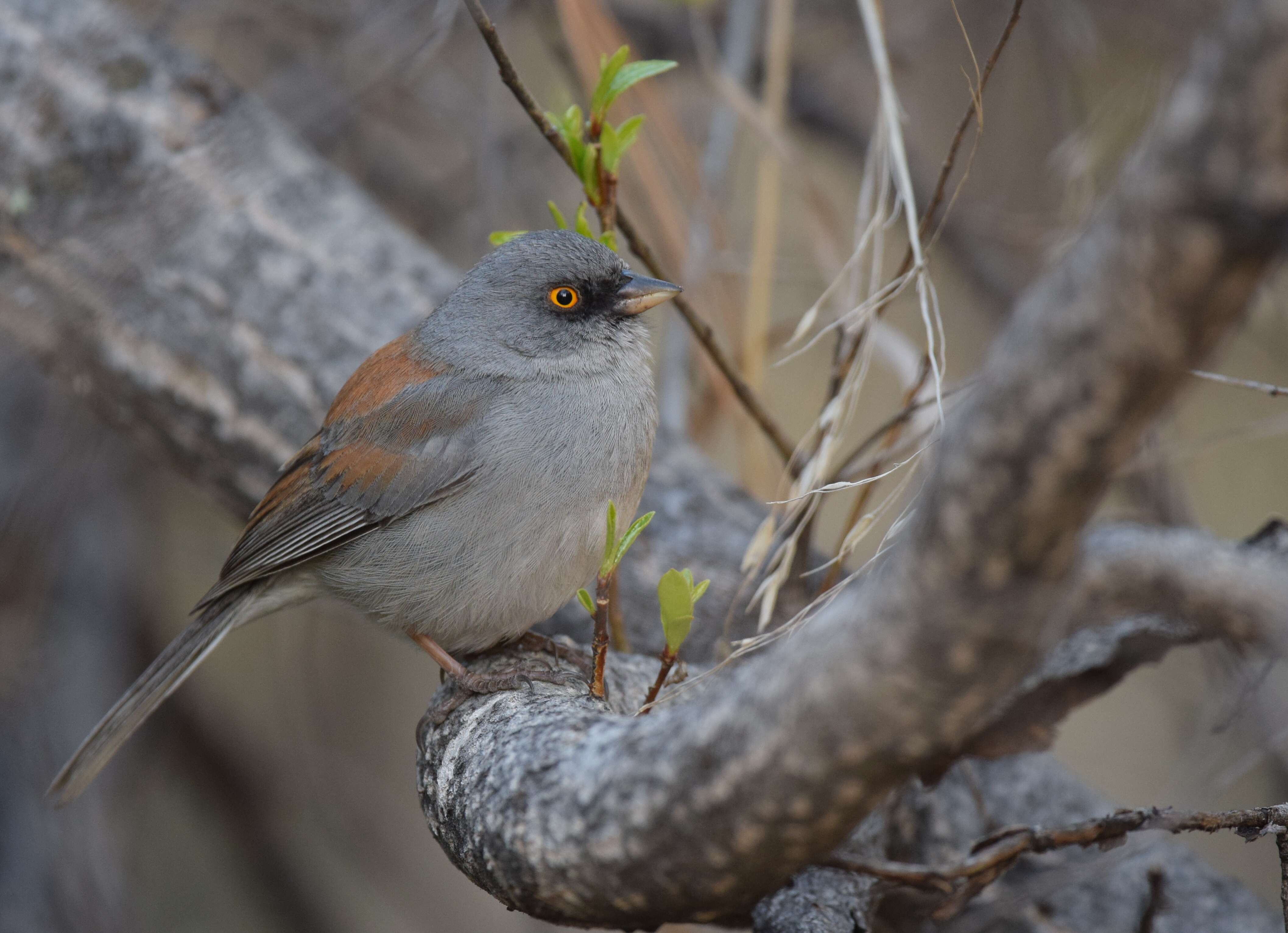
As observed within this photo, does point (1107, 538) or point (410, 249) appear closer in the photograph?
point (1107, 538)

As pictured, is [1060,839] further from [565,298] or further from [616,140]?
[565,298]

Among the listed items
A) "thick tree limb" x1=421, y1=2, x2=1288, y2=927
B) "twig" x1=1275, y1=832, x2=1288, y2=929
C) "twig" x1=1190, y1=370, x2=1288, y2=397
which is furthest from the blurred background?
"thick tree limb" x1=421, y1=2, x2=1288, y2=927

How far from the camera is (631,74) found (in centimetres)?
200

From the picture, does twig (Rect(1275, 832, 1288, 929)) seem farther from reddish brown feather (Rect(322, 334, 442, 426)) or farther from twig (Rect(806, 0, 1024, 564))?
reddish brown feather (Rect(322, 334, 442, 426))

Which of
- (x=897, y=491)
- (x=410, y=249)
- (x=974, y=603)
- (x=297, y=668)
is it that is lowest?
(x=297, y=668)

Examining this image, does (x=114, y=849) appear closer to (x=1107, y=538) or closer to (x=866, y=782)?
(x=866, y=782)

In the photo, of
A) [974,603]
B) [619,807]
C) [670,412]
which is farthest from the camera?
[670,412]

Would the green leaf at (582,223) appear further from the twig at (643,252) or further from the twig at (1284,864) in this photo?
the twig at (1284,864)

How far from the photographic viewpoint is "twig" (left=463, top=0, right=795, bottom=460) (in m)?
1.95

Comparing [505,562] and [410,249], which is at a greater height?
A: [410,249]

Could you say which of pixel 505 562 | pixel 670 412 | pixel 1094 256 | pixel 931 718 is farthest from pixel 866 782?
pixel 670 412

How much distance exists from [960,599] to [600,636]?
0.95 m

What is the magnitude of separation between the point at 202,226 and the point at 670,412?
1652 mm

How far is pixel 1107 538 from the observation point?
102cm
